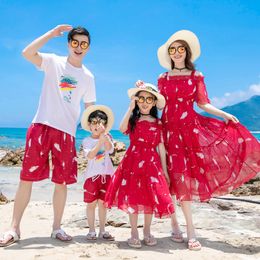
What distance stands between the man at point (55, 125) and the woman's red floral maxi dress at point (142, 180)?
1.70ft

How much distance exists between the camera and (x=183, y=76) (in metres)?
4.39

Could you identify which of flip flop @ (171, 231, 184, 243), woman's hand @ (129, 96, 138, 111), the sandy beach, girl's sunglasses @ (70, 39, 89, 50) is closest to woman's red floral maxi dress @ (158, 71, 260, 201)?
woman's hand @ (129, 96, 138, 111)

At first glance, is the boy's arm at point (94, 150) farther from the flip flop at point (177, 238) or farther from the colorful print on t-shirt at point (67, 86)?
the flip flop at point (177, 238)

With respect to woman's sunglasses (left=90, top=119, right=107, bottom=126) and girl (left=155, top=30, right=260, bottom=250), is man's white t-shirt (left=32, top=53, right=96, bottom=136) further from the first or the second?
girl (left=155, top=30, right=260, bottom=250)

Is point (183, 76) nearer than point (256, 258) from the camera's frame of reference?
No

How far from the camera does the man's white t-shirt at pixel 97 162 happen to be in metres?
4.30

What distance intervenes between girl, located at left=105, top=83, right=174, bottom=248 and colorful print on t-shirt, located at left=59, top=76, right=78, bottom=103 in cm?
58

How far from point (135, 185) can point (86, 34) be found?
1605 mm

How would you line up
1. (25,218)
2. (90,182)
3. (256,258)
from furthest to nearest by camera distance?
(25,218) → (90,182) → (256,258)

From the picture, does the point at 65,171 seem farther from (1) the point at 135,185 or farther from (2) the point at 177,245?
(2) the point at 177,245

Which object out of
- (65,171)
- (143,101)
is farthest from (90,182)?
(143,101)

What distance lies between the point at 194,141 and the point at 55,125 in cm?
142

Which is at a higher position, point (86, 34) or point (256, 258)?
point (86, 34)

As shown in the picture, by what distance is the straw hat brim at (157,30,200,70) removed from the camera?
4.36 m
